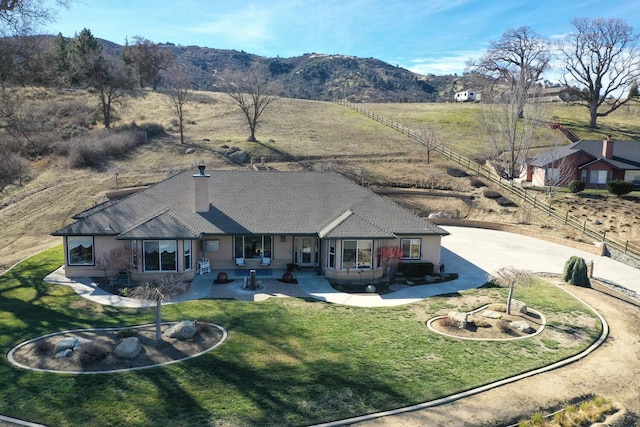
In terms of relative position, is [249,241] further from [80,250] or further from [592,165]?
[592,165]

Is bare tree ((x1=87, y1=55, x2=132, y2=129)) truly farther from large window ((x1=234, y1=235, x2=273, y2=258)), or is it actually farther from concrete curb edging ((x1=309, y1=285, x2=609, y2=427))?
concrete curb edging ((x1=309, y1=285, x2=609, y2=427))

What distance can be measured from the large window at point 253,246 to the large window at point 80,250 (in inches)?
304

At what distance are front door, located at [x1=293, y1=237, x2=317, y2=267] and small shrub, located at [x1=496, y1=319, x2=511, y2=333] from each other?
1128 centimetres

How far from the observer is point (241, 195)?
94.6 ft

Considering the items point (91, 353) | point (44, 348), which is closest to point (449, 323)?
point (91, 353)

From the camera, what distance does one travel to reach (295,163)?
176 feet

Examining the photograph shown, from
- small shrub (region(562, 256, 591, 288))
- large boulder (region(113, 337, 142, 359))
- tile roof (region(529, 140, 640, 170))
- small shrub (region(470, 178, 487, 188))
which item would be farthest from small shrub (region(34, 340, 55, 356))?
tile roof (region(529, 140, 640, 170))

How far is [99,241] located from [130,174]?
25.2 m

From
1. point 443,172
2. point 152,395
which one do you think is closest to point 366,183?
point 443,172

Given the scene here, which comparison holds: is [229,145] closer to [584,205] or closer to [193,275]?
[193,275]

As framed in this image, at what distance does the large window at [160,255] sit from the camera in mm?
23688

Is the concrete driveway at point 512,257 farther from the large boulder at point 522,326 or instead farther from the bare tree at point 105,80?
the bare tree at point 105,80

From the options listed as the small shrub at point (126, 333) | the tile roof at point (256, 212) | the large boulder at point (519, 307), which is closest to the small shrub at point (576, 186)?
the tile roof at point (256, 212)

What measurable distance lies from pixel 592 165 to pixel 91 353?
4998cm
